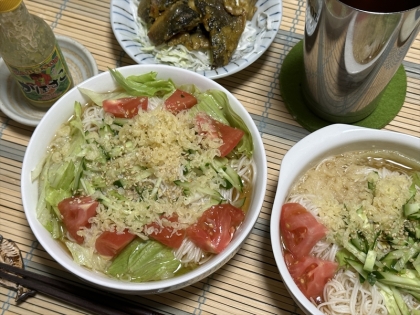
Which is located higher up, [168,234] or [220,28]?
[220,28]

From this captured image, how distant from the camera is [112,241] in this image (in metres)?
1.70

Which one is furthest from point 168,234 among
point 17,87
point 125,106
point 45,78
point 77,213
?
point 17,87

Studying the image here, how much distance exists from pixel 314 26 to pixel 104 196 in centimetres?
102

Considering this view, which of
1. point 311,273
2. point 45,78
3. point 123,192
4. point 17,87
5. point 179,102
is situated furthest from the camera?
point 17,87

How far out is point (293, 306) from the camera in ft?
6.11

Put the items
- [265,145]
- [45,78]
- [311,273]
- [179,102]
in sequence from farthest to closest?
[265,145] < [45,78] < [179,102] < [311,273]

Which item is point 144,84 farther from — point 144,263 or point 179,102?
point 144,263

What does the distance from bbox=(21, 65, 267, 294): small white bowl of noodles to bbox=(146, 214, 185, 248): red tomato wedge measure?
35 millimetres

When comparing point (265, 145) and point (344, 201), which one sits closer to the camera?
point (344, 201)

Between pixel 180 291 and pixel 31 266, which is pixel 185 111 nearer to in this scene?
pixel 180 291

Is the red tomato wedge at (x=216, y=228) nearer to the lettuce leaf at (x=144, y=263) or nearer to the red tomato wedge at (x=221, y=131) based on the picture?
the lettuce leaf at (x=144, y=263)

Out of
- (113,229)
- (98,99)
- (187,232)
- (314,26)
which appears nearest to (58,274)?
(113,229)

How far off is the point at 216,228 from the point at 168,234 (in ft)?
0.58

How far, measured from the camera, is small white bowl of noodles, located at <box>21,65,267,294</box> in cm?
163
